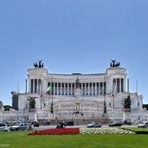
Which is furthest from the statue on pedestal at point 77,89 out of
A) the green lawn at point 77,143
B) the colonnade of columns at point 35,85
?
the green lawn at point 77,143

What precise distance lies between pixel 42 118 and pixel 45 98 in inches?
969

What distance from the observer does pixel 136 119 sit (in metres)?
101

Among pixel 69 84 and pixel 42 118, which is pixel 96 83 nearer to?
pixel 69 84

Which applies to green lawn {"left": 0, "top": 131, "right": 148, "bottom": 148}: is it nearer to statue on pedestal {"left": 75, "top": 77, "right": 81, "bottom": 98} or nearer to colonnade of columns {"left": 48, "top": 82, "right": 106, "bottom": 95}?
statue on pedestal {"left": 75, "top": 77, "right": 81, "bottom": 98}

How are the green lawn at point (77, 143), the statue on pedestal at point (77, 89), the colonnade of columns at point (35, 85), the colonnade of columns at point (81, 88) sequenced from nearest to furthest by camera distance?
the green lawn at point (77, 143), the statue on pedestal at point (77, 89), the colonnade of columns at point (35, 85), the colonnade of columns at point (81, 88)

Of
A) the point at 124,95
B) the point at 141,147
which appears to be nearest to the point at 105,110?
the point at 124,95

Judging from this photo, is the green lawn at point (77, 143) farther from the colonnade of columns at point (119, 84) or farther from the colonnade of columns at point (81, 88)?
the colonnade of columns at point (81, 88)

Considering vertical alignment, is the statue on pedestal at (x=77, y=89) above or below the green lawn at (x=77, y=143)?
above

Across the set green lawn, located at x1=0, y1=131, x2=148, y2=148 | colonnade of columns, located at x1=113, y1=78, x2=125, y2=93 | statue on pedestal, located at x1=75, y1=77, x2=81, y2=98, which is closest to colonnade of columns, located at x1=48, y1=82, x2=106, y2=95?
→ statue on pedestal, located at x1=75, y1=77, x2=81, y2=98

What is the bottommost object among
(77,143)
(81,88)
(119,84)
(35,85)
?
(77,143)

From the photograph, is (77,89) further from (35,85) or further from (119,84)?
(35,85)

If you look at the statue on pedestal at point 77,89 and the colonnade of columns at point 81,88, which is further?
the colonnade of columns at point 81,88

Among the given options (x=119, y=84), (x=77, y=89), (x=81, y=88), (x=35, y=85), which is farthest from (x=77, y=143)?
(x=81, y=88)

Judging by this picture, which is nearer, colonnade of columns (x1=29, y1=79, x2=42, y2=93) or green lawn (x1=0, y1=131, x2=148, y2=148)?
green lawn (x1=0, y1=131, x2=148, y2=148)
